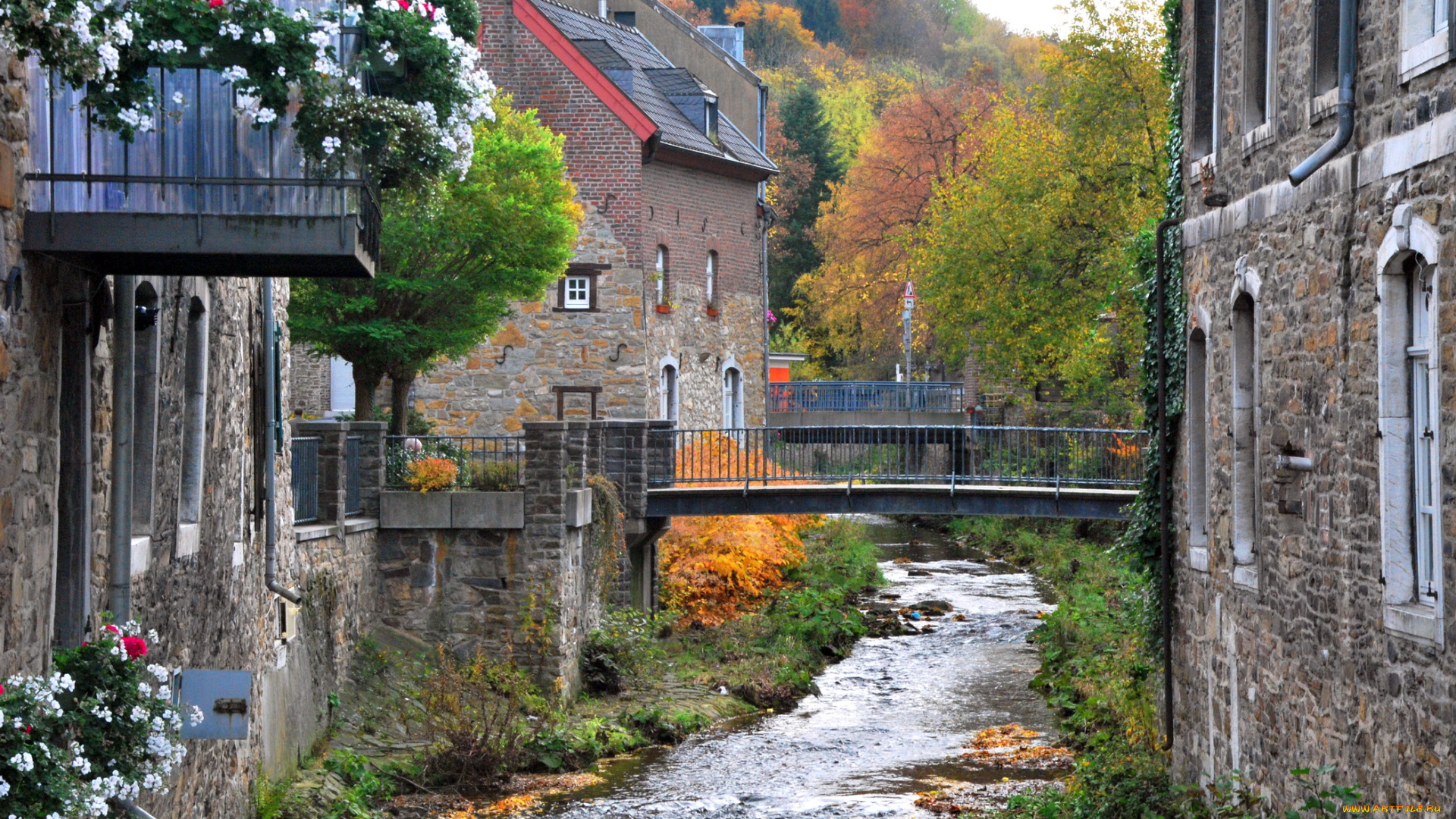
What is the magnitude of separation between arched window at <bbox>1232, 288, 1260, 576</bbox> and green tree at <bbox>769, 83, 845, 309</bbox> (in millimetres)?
42789

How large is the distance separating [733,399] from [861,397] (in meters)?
8.09

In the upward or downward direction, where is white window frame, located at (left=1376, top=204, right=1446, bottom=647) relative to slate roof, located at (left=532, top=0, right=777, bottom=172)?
downward

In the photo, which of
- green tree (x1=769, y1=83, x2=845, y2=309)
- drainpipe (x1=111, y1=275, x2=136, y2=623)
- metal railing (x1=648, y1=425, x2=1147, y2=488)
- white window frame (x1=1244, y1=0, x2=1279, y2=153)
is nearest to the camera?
drainpipe (x1=111, y1=275, x2=136, y2=623)

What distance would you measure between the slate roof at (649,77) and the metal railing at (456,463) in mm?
10660

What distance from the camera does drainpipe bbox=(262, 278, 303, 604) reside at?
480 inches

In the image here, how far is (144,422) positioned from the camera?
8.91 metres

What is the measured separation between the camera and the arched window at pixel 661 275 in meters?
29.8

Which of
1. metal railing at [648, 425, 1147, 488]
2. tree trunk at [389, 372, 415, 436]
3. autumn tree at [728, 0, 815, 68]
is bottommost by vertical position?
metal railing at [648, 425, 1147, 488]

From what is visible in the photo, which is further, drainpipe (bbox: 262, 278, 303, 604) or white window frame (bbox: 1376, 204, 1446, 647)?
drainpipe (bbox: 262, 278, 303, 604)

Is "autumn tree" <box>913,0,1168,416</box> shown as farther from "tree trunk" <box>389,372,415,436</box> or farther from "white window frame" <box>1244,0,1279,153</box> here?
"white window frame" <box>1244,0,1279,153</box>

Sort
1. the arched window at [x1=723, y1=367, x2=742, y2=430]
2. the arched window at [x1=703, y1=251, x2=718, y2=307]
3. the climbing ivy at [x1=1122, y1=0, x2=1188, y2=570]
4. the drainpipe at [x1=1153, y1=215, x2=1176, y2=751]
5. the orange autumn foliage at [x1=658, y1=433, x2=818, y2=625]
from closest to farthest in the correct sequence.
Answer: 1. the climbing ivy at [x1=1122, y1=0, x2=1188, y2=570]
2. the drainpipe at [x1=1153, y1=215, x2=1176, y2=751]
3. the orange autumn foliage at [x1=658, y1=433, x2=818, y2=625]
4. the arched window at [x1=703, y1=251, x2=718, y2=307]
5. the arched window at [x1=723, y1=367, x2=742, y2=430]

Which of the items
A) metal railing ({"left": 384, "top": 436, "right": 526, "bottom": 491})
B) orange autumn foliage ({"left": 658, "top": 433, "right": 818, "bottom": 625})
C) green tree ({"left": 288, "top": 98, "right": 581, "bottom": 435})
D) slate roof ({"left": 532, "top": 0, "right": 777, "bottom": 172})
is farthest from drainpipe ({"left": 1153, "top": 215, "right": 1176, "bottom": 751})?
slate roof ({"left": 532, "top": 0, "right": 777, "bottom": 172})

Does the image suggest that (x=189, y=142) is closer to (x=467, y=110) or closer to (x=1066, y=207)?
(x=467, y=110)

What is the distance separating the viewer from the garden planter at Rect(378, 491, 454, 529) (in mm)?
18125
